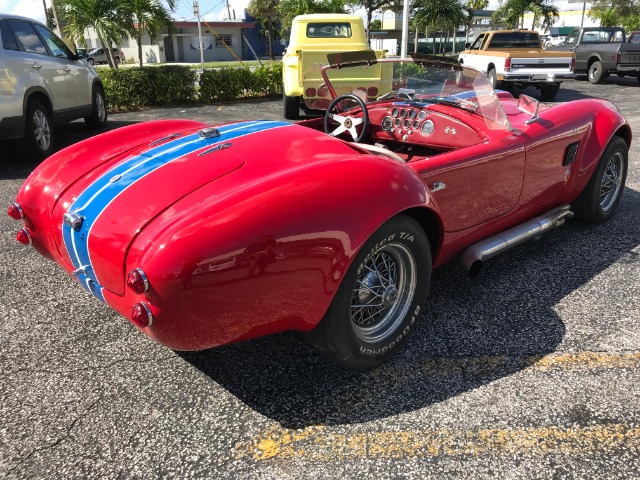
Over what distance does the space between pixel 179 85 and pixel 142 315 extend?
11624 millimetres

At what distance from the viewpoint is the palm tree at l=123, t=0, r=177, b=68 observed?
42.1ft

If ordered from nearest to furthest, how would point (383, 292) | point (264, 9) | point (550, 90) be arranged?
point (383, 292), point (550, 90), point (264, 9)

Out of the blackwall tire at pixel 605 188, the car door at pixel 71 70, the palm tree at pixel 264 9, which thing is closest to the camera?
the blackwall tire at pixel 605 188

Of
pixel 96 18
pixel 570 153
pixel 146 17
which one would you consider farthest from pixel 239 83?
pixel 570 153

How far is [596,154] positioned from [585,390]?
2.19 m

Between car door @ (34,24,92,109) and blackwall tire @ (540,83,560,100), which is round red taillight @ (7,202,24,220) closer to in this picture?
car door @ (34,24,92,109)

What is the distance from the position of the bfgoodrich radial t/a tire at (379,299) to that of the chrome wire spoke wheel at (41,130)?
230 inches

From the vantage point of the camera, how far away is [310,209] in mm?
2053

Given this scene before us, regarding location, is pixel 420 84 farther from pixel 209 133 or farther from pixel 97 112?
pixel 97 112

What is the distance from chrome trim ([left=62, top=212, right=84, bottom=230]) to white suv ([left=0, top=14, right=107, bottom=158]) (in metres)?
4.76

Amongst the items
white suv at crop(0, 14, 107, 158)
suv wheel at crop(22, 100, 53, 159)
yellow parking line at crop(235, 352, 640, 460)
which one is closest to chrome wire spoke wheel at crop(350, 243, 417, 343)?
yellow parking line at crop(235, 352, 640, 460)

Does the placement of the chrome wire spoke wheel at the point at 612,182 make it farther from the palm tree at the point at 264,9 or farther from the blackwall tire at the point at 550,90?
the palm tree at the point at 264,9

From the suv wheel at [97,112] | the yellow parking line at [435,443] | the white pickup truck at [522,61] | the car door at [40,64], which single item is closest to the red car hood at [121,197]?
the yellow parking line at [435,443]

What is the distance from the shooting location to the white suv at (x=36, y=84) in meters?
6.18
